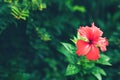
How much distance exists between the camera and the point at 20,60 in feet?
12.4

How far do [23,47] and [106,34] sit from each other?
83cm

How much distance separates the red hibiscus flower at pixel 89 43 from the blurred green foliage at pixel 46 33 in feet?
1.42

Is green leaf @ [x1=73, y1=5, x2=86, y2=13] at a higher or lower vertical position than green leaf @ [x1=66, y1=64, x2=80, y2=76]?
higher

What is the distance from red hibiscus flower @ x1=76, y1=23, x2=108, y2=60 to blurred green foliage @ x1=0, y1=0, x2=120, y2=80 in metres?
0.43

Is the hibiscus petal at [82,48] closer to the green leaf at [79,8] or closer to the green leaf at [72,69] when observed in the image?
the green leaf at [72,69]

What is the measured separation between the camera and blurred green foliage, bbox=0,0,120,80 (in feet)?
11.6

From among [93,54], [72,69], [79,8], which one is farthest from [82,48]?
[79,8]

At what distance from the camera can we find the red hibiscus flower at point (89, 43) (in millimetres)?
3066

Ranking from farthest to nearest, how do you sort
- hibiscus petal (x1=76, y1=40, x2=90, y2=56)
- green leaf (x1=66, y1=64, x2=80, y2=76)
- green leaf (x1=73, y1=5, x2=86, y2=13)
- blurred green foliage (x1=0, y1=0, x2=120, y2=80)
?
green leaf (x1=73, y1=5, x2=86, y2=13), blurred green foliage (x1=0, y1=0, x2=120, y2=80), green leaf (x1=66, y1=64, x2=80, y2=76), hibiscus petal (x1=76, y1=40, x2=90, y2=56)

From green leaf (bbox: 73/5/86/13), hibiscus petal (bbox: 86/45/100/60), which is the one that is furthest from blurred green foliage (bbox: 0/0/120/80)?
hibiscus petal (bbox: 86/45/100/60)

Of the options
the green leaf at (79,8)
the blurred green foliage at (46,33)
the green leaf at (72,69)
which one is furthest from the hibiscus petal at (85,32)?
the green leaf at (79,8)

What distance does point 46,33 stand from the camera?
3586 millimetres

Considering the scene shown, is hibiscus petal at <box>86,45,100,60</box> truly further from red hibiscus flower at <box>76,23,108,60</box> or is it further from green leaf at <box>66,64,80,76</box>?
green leaf at <box>66,64,80,76</box>

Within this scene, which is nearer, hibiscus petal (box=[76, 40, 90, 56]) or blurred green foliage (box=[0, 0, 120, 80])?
hibiscus petal (box=[76, 40, 90, 56])
